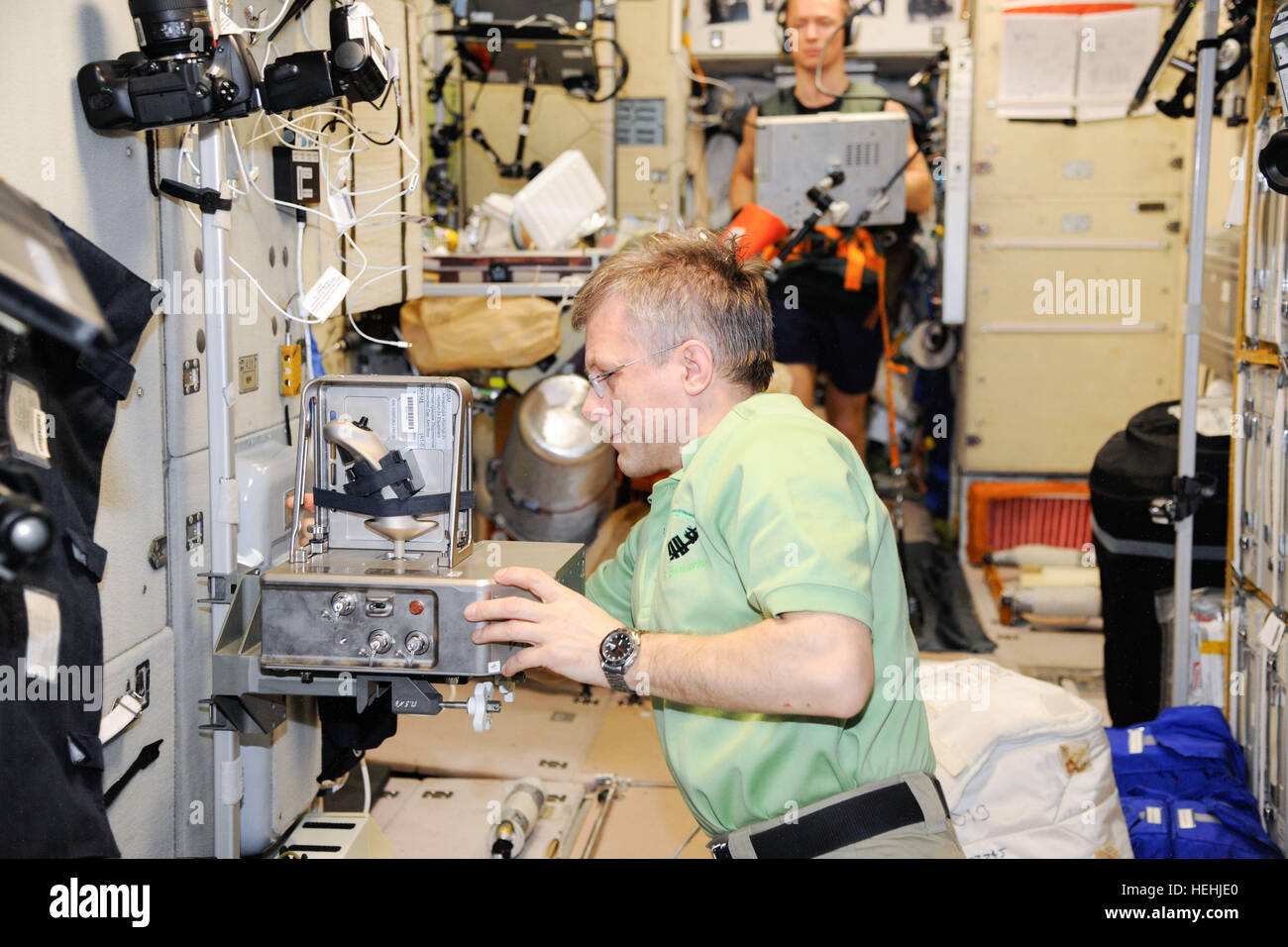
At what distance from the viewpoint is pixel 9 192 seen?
164 cm

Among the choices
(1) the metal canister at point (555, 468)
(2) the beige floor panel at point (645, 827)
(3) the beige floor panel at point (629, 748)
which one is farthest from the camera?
(1) the metal canister at point (555, 468)

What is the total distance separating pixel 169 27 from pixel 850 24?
14.1ft

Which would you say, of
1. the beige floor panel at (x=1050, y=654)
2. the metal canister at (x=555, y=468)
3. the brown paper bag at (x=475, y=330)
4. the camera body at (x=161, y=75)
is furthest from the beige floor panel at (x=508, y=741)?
the camera body at (x=161, y=75)

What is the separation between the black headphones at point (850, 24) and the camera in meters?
5.77

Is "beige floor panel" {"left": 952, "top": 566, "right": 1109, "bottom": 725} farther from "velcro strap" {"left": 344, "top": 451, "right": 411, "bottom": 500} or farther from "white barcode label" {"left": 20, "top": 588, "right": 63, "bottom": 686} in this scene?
"white barcode label" {"left": 20, "top": 588, "right": 63, "bottom": 686}

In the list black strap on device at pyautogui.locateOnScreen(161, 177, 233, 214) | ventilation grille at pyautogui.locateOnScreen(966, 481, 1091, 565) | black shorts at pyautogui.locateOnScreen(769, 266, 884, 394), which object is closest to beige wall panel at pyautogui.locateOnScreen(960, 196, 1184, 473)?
ventilation grille at pyautogui.locateOnScreen(966, 481, 1091, 565)

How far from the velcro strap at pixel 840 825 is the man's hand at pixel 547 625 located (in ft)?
1.21

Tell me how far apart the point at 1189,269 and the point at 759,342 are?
87.5 inches

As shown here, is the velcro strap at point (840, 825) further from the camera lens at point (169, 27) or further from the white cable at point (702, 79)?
the white cable at point (702, 79)

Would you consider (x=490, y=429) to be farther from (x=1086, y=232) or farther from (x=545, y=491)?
(x=1086, y=232)

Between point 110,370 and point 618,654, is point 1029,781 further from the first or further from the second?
point 110,370
